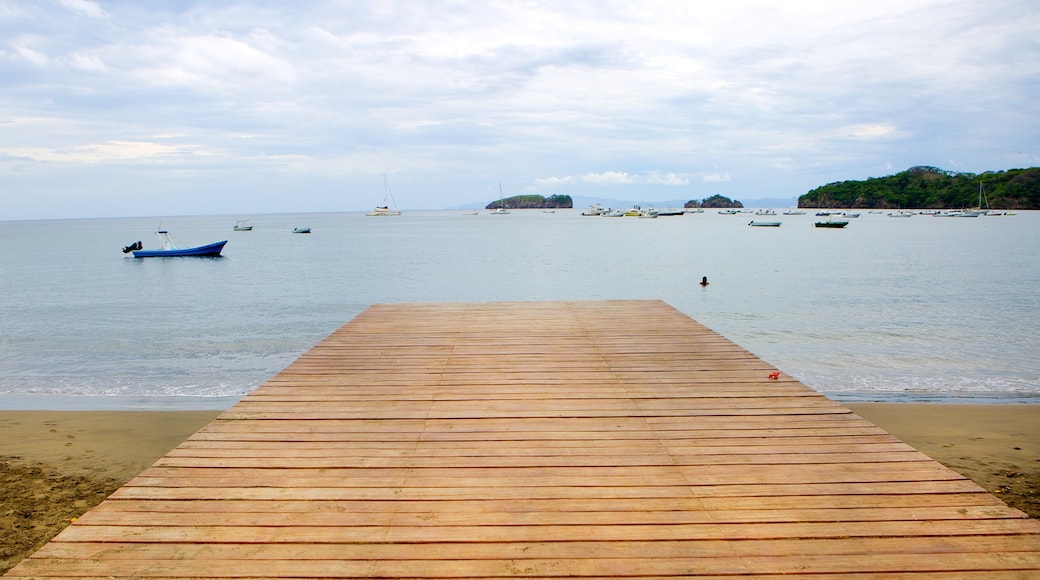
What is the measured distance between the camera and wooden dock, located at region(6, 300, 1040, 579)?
2869 millimetres

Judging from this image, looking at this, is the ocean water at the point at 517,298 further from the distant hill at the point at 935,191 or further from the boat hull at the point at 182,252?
the distant hill at the point at 935,191

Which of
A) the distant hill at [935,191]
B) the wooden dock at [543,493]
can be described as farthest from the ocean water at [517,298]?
the distant hill at [935,191]

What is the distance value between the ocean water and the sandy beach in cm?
128

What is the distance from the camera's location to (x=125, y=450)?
7.23m

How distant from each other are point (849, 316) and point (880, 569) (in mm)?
18014

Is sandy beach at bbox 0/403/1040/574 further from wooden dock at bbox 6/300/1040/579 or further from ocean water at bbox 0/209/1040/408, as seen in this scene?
wooden dock at bbox 6/300/1040/579

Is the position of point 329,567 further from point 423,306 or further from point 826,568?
point 423,306

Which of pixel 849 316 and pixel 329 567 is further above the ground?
pixel 329 567

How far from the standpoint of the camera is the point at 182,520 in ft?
10.7

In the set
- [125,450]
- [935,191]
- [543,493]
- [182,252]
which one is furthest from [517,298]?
[935,191]

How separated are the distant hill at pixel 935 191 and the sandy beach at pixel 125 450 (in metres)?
152

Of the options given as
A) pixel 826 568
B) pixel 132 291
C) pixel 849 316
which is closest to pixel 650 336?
pixel 826 568

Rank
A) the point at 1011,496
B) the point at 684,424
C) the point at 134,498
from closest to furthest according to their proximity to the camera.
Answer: the point at 134,498 < the point at 684,424 < the point at 1011,496

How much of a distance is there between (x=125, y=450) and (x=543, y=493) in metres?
5.76
